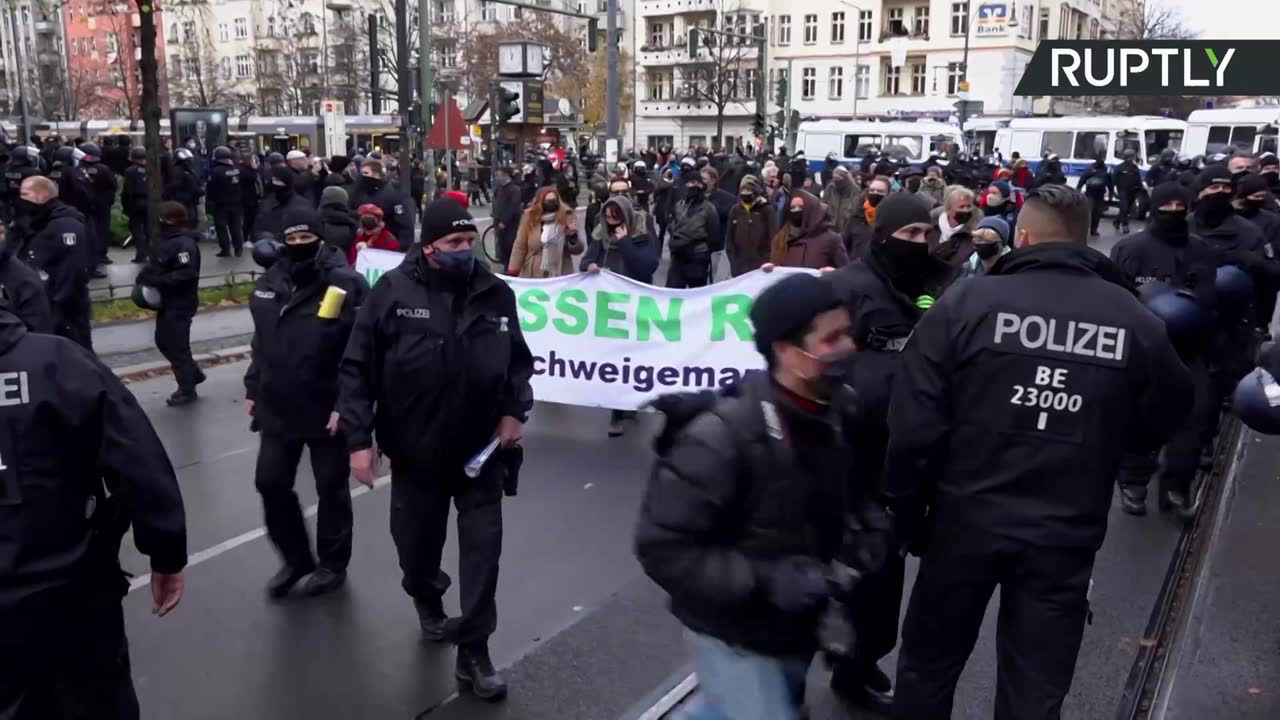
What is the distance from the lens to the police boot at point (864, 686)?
4395mm

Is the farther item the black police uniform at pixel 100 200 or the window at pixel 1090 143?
the window at pixel 1090 143

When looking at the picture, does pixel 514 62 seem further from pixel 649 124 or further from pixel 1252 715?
pixel 649 124

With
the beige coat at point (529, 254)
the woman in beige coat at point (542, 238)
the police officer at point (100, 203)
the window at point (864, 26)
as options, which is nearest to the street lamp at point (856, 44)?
the window at point (864, 26)

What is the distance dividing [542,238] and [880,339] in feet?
21.1

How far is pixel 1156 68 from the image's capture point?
7703mm

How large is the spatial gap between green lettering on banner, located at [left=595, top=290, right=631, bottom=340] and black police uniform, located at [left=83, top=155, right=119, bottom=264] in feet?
37.8

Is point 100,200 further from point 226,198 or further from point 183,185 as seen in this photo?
point 226,198

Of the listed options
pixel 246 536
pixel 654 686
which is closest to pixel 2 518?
pixel 654 686

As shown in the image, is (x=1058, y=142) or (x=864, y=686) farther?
(x=1058, y=142)

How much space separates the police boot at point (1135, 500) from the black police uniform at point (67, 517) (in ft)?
18.0

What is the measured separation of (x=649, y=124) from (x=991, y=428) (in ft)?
Result: 250

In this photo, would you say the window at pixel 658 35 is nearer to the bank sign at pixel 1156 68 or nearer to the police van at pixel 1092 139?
the police van at pixel 1092 139

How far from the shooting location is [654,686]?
14.8 feet

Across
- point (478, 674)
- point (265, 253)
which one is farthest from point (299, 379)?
point (478, 674)
